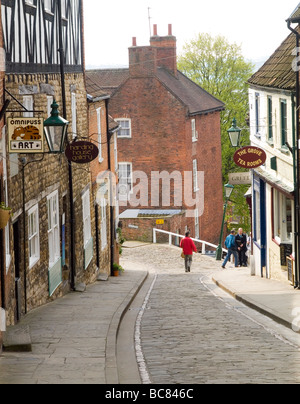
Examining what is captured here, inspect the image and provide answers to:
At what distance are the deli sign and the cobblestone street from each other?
3.75m

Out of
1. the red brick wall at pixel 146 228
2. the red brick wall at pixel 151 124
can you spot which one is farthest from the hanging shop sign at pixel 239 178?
the red brick wall at pixel 151 124

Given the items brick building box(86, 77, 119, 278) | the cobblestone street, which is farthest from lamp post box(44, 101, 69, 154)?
brick building box(86, 77, 119, 278)

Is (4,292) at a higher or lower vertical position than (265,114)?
lower

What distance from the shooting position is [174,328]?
44.9 feet

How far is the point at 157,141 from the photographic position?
45.5 meters

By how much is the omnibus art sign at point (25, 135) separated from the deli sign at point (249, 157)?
8909mm

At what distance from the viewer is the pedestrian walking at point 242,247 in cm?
3113

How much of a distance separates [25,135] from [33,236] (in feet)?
11.7

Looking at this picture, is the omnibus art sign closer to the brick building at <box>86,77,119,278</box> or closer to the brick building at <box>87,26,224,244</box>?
the brick building at <box>86,77,119,278</box>

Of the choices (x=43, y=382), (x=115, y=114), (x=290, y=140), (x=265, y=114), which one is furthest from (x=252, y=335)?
(x=115, y=114)

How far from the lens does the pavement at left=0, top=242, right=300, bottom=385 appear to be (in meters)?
9.83

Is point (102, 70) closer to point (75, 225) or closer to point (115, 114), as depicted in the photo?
point (115, 114)

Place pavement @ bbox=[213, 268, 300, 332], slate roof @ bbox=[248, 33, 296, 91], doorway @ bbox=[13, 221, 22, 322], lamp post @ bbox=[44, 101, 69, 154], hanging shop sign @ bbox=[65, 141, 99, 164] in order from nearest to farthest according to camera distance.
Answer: lamp post @ bbox=[44, 101, 69, 154]
doorway @ bbox=[13, 221, 22, 322]
pavement @ bbox=[213, 268, 300, 332]
hanging shop sign @ bbox=[65, 141, 99, 164]
slate roof @ bbox=[248, 33, 296, 91]
